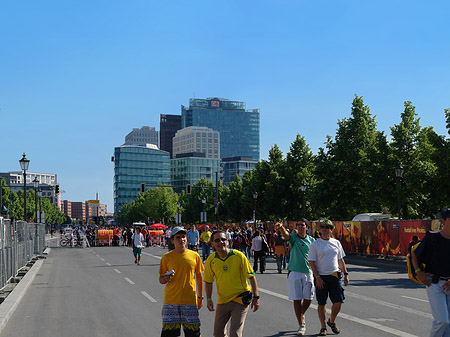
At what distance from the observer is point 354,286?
1842 cm

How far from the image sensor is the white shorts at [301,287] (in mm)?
10148

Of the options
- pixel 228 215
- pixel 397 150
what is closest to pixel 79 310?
pixel 397 150

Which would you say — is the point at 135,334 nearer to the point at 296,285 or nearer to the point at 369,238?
the point at 296,285

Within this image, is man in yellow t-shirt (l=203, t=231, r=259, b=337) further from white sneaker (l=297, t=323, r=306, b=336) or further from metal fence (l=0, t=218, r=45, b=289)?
metal fence (l=0, t=218, r=45, b=289)

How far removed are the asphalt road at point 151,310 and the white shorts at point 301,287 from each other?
57 centimetres

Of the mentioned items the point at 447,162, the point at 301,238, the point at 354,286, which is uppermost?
the point at 447,162

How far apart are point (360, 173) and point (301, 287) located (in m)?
39.3

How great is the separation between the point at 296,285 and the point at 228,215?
8483cm

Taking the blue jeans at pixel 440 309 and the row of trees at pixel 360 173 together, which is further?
the row of trees at pixel 360 173

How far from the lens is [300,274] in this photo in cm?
1030

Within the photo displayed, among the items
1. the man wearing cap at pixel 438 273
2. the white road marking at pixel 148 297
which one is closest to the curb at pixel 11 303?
the white road marking at pixel 148 297

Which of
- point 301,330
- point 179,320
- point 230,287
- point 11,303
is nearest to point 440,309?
point 230,287

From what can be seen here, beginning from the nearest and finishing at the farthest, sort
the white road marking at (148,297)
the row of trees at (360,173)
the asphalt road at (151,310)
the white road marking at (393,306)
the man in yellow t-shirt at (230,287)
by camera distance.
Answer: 1. the man in yellow t-shirt at (230,287)
2. the asphalt road at (151,310)
3. the white road marking at (393,306)
4. the white road marking at (148,297)
5. the row of trees at (360,173)

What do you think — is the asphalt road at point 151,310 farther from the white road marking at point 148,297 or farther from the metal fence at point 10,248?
the metal fence at point 10,248
